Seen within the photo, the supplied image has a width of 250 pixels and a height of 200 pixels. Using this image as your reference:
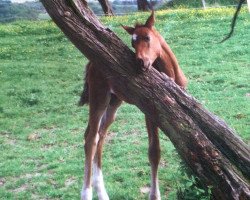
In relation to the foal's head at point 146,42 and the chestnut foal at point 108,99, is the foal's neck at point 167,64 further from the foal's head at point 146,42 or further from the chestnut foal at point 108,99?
the foal's head at point 146,42

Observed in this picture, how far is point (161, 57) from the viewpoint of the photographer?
6254 mm

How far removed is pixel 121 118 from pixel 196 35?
7.84m

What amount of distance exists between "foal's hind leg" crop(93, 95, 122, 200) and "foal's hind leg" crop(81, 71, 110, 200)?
21cm

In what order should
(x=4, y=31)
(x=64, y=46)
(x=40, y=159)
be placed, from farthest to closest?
(x=4, y=31), (x=64, y=46), (x=40, y=159)

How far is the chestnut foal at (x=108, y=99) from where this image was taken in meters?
5.98

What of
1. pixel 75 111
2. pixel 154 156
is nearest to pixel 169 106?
pixel 154 156

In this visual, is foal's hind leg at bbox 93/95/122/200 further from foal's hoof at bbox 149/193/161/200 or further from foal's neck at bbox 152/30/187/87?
foal's neck at bbox 152/30/187/87

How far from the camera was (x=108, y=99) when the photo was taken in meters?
6.58

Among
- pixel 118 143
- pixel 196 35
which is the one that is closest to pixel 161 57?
pixel 118 143

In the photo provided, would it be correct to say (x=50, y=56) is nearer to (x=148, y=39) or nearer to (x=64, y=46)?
(x=64, y=46)

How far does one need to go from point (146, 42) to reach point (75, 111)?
5545 millimetres

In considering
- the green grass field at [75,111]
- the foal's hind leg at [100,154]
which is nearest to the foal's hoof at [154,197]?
the green grass field at [75,111]

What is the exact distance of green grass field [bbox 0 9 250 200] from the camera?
7.31 meters

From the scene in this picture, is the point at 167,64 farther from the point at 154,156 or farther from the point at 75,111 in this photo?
the point at 75,111
